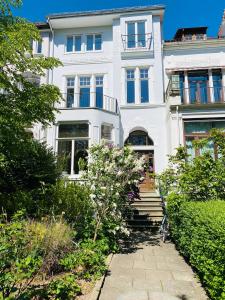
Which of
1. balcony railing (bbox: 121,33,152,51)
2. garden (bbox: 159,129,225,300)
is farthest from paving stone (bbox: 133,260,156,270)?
balcony railing (bbox: 121,33,152,51)

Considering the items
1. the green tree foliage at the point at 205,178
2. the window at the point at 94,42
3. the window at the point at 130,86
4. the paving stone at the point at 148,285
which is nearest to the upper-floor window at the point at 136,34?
the window at the point at 130,86

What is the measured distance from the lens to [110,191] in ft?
23.9

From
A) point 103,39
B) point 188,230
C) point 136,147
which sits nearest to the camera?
point 188,230

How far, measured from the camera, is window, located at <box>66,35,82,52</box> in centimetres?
1688

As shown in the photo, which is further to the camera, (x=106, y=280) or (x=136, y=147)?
(x=136, y=147)

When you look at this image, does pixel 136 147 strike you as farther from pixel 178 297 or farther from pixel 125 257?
pixel 178 297

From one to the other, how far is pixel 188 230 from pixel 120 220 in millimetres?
2370

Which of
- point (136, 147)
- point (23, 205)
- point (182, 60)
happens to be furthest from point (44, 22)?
point (23, 205)

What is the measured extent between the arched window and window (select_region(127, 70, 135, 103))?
2.12 metres

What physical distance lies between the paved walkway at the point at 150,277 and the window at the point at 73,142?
23.8 ft

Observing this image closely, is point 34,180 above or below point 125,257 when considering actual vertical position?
above

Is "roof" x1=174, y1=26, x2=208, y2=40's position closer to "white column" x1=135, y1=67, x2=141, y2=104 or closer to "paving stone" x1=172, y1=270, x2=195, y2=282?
"white column" x1=135, y1=67, x2=141, y2=104

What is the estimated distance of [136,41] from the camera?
1611 cm

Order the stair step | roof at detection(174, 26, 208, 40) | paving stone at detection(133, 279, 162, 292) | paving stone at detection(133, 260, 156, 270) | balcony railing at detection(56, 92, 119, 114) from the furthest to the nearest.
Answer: roof at detection(174, 26, 208, 40) < balcony railing at detection(56, 92, 119, 114) < the stair step < paving stone at detection(133, 260, 156, 270) < paving stone at detection(133, 279, 162, 292)
